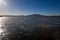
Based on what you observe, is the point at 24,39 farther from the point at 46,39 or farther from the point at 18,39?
the point at 46,39

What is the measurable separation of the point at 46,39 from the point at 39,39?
103 centimetres

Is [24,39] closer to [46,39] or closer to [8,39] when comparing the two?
[8,39]

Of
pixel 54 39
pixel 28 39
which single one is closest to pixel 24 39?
pixel 28 39

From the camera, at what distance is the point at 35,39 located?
47.1 feet

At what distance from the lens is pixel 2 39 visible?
14336 mm

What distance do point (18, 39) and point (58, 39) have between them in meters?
5.77

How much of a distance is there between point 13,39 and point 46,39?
15.3ft

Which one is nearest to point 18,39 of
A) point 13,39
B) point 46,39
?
point 13,39

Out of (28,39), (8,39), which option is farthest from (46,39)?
(8,39)

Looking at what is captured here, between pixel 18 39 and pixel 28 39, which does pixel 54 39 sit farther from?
pixel 18 39

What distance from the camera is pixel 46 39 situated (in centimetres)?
1464

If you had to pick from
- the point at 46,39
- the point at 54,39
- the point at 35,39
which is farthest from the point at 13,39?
the point at 54,39

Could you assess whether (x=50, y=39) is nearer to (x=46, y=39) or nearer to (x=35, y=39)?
(x=46, y=39)

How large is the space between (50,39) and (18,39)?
15.0ft
